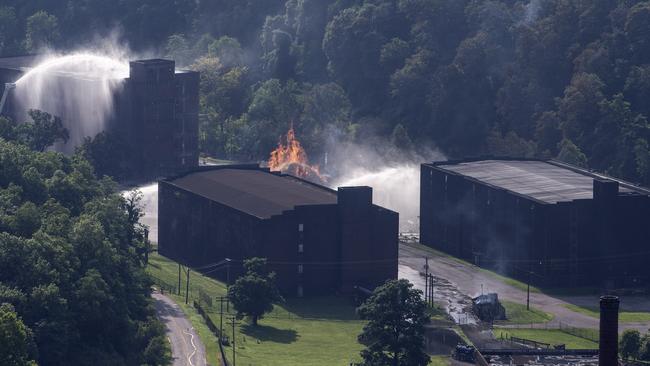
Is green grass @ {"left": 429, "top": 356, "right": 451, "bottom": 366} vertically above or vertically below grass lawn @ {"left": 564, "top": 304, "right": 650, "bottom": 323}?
below

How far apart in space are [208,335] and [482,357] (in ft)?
84.9

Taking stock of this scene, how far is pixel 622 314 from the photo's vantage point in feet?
602

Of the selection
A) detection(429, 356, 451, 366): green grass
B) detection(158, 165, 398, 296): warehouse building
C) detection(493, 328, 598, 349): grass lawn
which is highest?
detection(158, 165, 398, 296): warehouse building

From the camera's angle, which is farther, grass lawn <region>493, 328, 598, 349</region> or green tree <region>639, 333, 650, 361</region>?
grass lawn <region>493, 328, 598, 349</region>

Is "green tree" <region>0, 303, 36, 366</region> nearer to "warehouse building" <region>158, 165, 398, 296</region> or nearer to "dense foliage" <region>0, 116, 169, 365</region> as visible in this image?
"dense foliage" <region>0, 116, 169, 365</region>

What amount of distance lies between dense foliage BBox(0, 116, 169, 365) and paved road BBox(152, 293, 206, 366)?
1.32m

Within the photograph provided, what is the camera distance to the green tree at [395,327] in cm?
15875

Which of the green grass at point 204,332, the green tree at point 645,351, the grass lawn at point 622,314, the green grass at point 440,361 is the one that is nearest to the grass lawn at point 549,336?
the grass lawn at point 622,314

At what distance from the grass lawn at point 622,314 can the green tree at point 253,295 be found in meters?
27.1

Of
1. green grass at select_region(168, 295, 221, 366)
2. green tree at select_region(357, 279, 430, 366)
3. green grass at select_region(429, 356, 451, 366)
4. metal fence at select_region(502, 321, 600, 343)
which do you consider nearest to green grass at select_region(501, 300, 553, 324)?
metal fence at select_region(502, 321, 600, 343)

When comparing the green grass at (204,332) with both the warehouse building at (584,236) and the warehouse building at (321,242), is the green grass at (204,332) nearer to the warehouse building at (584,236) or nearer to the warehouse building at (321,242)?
the warehouse building at (321,242)

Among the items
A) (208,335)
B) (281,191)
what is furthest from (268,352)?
(281,191)

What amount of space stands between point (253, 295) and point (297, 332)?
4924 mm

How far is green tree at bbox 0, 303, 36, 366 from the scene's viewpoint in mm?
137375
